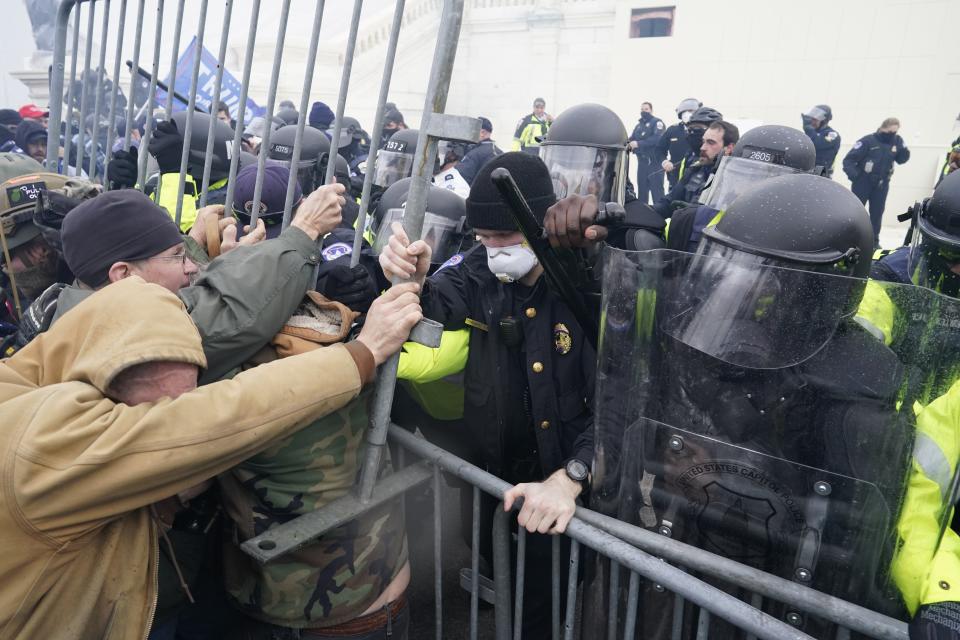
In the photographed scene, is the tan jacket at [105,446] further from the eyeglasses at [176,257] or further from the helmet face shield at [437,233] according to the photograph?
the helmet face shield at [437,233]

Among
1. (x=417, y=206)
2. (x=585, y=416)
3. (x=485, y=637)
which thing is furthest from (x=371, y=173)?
(x=485, y=637)

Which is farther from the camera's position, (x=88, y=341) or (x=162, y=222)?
(x=162, y=222)

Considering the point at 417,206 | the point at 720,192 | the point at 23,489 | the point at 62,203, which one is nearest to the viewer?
the point at 23,489

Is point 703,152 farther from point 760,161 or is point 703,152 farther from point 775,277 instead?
point 775,277

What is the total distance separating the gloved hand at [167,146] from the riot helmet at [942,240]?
12.2 ft

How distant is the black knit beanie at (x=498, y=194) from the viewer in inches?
90.2

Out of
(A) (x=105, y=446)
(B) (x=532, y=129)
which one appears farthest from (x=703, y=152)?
(B) (x=532, y=129)

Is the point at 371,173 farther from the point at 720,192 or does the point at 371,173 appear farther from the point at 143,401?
the point at 720,192

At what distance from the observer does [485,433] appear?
7.62 ft

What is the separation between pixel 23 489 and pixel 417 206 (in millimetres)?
1088

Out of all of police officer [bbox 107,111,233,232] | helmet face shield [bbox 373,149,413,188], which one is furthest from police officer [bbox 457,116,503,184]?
police officer [bbox 107,111,233,232]

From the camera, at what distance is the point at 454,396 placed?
8.18ft

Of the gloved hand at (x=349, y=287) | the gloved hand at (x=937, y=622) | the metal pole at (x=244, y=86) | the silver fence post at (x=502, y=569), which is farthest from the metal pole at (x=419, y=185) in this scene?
the gloved hand at (x=937, y=622)

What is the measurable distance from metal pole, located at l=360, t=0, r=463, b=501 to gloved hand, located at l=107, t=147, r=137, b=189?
215 centimetres
